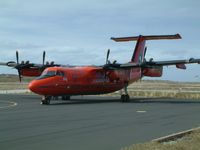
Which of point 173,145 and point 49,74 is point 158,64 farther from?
point 173,145

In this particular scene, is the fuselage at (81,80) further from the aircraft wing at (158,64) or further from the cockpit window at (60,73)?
the aircraft wing at (158,64)

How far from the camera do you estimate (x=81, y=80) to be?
106 ft

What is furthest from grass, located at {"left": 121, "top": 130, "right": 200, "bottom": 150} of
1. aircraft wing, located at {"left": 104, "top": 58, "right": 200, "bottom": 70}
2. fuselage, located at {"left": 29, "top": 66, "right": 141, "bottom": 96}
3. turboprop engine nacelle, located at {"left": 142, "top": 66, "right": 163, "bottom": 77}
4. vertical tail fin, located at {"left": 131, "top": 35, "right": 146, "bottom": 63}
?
vertical tail fin, located at {"left": 131, "top": 35, "right": 146, "bottom": 63}

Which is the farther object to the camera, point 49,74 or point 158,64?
point 158,64

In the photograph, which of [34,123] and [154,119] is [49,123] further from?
[154,119]

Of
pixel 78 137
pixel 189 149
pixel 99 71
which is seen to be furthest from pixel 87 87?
pixel 189 149

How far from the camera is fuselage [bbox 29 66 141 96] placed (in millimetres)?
29172

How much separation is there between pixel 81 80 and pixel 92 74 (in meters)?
1.52

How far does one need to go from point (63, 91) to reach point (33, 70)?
7.98m

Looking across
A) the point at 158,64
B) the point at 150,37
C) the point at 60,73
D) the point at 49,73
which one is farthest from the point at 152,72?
the point at 49,73

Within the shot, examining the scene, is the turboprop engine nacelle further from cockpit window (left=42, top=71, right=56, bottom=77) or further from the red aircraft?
cockpit window (left=42, top=71, right=56, bottom=77)

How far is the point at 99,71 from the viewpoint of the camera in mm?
34094

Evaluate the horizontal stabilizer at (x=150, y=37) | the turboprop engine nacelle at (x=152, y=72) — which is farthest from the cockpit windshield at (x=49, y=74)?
the horizontal stabilizer at (x=150, y=37)

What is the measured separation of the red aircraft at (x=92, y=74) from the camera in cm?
2947
